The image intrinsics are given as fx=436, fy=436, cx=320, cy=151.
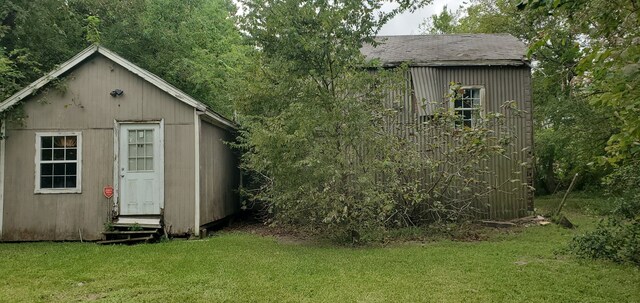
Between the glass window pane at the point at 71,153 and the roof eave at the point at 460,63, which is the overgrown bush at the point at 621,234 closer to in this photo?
the roof eave at the point at 460,63

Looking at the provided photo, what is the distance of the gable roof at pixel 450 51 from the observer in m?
11.1

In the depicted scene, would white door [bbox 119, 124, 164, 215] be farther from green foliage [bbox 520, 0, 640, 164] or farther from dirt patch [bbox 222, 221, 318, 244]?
green foliage [bbox 520, 0, 640, 164]

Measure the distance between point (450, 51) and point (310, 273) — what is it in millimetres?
8038

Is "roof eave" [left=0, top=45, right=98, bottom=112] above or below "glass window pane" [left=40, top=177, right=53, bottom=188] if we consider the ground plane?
above

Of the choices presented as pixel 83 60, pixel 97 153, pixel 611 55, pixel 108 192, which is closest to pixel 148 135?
pixel 97 153

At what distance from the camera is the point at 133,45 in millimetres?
15766

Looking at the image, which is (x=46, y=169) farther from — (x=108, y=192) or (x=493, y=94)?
(x=493, y=94)

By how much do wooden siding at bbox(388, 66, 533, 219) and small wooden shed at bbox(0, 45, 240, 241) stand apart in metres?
5.29

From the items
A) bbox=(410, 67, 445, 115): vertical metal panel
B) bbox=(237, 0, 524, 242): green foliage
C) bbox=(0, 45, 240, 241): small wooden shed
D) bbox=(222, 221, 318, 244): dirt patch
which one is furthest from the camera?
bbox=(410, 67, 445, 115): vertical metal panel

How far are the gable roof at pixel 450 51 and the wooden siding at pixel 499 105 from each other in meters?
0.21

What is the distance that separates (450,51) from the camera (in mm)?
11734

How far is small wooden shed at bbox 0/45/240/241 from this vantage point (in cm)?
927

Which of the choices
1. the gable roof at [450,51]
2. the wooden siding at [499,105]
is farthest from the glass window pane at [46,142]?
the wooden siding at [499,105]

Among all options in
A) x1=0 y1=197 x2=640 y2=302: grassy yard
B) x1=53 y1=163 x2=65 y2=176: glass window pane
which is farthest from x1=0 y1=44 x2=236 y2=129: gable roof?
x1=0 y1=197 x2=640 y2=302: grassy yard
